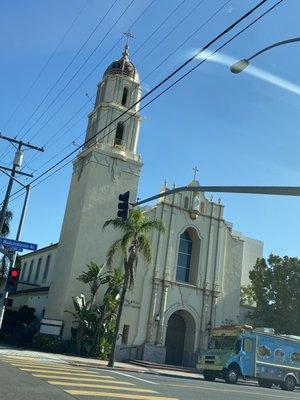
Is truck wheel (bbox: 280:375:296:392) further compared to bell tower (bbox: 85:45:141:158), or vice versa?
bell tower (bbox: 85:45:141:158)

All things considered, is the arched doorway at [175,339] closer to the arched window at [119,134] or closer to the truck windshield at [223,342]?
the truck windshield at [223,342]

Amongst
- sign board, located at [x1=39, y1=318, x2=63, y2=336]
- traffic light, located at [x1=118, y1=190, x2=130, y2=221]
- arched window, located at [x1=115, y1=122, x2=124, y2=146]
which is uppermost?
arched window, located at [x1=115, y1=122, x2=124, y2=146]

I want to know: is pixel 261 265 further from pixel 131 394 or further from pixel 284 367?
pixel 131 394

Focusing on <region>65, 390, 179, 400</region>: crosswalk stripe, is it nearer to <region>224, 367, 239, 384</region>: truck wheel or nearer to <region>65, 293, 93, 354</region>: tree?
<region>224, 367, 239, 384</region>: truck wheel

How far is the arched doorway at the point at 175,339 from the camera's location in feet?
121

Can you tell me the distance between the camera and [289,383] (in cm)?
2903

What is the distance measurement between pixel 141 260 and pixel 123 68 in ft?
52.1

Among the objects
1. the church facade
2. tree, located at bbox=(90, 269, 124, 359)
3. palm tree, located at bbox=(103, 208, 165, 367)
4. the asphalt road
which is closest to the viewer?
the asphalt road

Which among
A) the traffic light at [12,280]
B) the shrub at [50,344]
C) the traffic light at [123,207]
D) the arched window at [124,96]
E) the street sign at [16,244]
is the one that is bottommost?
the shrub at [50,344]

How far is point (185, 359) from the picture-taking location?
3691cm

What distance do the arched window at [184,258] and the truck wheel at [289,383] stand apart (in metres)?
11.7

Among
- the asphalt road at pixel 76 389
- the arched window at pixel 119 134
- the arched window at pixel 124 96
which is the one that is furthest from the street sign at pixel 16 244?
the arched window at pixel 124 96

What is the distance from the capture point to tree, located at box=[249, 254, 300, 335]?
125ft

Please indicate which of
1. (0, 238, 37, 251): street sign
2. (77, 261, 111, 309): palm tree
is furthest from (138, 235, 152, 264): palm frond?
(0, 238, 37, 251): street sign
